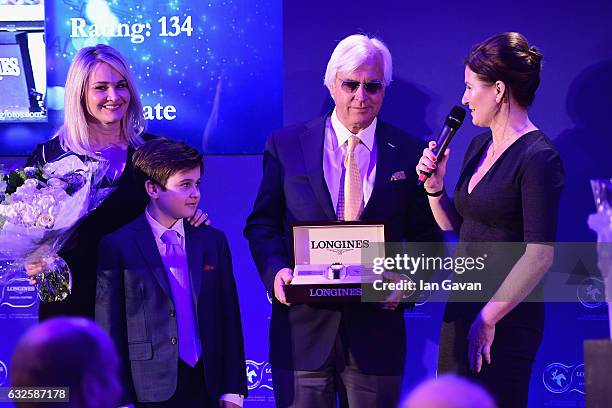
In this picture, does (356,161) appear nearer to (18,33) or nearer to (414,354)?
(414,354)

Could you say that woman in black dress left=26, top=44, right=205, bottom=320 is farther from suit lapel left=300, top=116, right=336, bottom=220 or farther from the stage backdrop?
the stage backdrop

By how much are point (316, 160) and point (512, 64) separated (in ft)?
2.92

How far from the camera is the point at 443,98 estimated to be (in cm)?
522

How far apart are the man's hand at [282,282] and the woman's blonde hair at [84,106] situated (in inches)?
39.5

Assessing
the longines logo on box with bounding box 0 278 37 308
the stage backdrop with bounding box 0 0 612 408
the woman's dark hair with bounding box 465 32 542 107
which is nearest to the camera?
the woman's dark hair with bounding box 465 32 542 107

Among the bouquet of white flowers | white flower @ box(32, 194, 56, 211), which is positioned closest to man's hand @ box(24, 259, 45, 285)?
the bouquet of white flowers

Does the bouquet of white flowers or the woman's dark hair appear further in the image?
the bouquet of white flowers

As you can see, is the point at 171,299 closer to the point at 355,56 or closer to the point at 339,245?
the point at 339,245

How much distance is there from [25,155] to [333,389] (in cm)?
245

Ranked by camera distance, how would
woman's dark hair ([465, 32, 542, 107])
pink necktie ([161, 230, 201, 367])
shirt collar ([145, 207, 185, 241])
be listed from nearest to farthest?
1. woman's dark hair ([465, 32, 542, 107])
2. pink necktie ([161, 230, 201, 367])
3. shirt collar ([145, 207, 185, 241])

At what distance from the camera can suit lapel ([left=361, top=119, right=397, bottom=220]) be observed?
13.1 ft

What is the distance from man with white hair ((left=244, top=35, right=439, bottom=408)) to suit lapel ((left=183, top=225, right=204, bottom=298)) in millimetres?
227

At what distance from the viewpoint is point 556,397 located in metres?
5.21

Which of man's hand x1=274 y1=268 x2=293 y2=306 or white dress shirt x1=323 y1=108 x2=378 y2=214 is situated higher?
white dress shirt x1=323 y1=108 x2=378 y2=214
